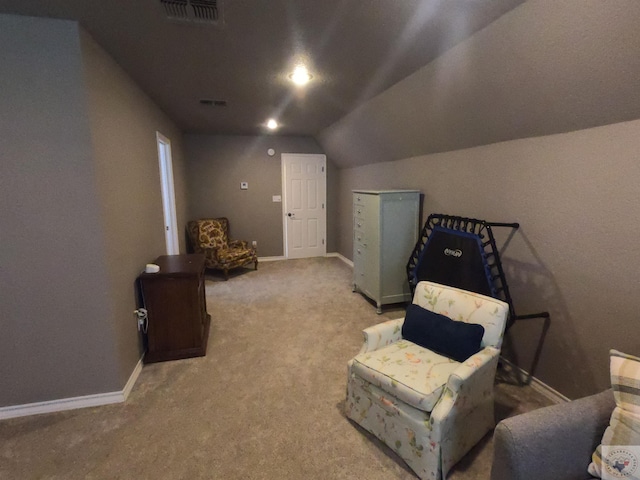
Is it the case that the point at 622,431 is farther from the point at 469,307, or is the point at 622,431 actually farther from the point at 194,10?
the point at 194,10

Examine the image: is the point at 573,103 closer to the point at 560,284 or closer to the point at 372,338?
the point at 560,284

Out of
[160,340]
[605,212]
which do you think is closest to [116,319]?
[160,340]

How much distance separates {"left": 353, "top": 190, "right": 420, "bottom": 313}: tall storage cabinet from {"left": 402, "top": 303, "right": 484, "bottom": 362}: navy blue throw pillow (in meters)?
1.50

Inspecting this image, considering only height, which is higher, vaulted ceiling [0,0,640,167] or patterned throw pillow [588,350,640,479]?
vaulted ceiling [0,0,640,167]

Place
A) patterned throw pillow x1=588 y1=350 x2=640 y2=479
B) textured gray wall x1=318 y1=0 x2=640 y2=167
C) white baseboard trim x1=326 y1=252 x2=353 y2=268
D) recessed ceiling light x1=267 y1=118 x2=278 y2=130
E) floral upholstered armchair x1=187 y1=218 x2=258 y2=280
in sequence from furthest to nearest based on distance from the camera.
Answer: white baseboard trim x1=326 y1=252 x2=353 y2=268
floral upholstered armchair x1=187 y1=218 x2=258 y2=280
recessed ceiling light x1=267 y1=118 x2=278 y2=130
textured gray wall x1=318 y1=0 x2=640 y2=167
patterned throw pillow x1=588 y1=350 x2=640 y2=479

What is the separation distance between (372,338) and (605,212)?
151 centimetres

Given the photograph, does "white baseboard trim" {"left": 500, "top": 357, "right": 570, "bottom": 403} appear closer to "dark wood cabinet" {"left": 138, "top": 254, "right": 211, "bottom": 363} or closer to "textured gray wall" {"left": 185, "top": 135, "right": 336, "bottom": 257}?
"dark wood cabinet" {"left": 138, "top": 254, "right": 211, "bottom": 363}

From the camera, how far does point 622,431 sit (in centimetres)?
104

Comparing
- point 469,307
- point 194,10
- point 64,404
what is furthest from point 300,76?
point 64,404

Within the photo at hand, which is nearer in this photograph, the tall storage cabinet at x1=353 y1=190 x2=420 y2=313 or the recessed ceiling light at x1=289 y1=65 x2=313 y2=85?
the recessed ceiling light at x1=289 y1=65 x2=313 y2=85

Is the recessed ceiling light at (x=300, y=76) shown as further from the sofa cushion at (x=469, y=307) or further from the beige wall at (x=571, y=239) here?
the sofa cushion at (x=469, y=307)

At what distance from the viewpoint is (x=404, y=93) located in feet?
9.24

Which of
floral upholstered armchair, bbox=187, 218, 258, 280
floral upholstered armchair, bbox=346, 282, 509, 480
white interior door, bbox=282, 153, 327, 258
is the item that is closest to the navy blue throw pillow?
floral upholstered armchair, bbox=346, 282, 509, 480

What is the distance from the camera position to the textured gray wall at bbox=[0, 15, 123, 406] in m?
1.77
